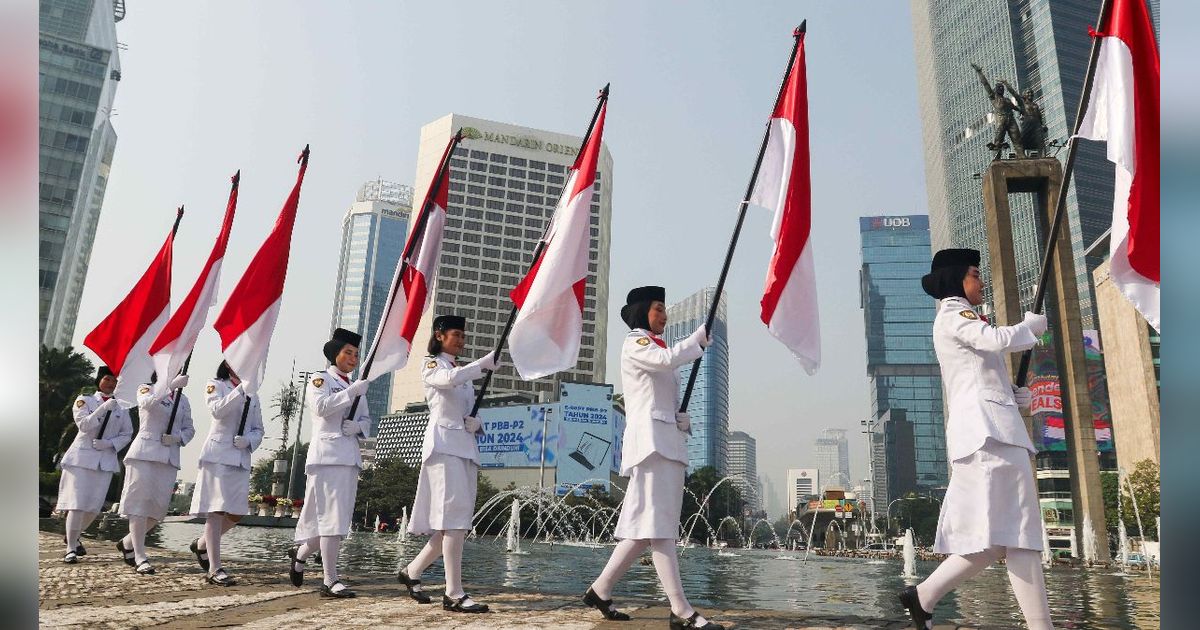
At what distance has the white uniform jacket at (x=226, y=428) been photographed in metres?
8.11

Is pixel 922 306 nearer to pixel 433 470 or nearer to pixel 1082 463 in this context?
pixel 1082 463

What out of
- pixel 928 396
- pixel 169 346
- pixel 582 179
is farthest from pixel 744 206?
pixel 928 396

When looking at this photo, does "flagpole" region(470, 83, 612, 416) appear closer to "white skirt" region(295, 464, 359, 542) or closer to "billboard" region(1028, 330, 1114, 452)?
"white skirt" region(295, 464, 359, 542)

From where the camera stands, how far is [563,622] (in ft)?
16.0

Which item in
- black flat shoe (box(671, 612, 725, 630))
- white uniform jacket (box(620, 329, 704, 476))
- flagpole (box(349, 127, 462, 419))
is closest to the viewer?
black flat shoe (box(671, 612, 725, 630))

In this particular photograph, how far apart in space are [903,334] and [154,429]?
171642mm

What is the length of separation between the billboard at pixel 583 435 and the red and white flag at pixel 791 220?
81386mm

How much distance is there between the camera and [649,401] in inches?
209

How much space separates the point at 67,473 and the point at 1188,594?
11430 millimetres

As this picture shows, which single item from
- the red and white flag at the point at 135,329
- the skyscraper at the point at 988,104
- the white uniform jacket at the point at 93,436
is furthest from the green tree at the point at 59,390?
the skyscraper at the point at 988,104

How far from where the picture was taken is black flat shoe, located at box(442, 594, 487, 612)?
18.1ft

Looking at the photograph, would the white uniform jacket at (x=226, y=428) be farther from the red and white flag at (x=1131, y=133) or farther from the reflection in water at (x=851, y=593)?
the red and white flag at (x=1131, y=133)

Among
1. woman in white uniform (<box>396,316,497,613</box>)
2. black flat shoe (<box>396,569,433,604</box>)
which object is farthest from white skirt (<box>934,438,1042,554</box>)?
black flat shoe (<box>396,569,433,604</box>)

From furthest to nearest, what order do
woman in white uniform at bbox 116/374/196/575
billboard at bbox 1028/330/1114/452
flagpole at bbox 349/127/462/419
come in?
1. billboard at bbox 1028/330/1114/452
2. woman in white uniform at bbox 116/374/196/575
3. flagpole at bbox 349/127/462/419
